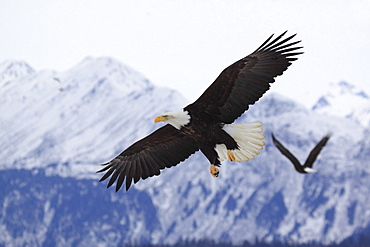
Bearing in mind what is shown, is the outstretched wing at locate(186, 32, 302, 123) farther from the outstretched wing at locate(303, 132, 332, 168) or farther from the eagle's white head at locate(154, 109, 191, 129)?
the outstretched wing at locate(303, 132, 332, 168)

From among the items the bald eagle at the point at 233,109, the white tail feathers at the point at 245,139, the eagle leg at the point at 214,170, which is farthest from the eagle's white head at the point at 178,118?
the eagle leg at the point at 214,170

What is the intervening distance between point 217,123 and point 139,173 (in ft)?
4.98

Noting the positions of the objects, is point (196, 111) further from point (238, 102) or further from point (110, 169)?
point (110, 169)

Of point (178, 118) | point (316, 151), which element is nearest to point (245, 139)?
point (178, 118)

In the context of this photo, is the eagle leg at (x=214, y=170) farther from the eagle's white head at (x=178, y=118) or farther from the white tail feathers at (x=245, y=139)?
the eagle's white head at (x=178, y=118)

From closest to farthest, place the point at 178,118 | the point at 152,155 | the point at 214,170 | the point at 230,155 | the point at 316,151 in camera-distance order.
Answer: the point at 178,118 < the point at 214,170 < the point at 230,155 < the point at 152,155 < the point at 316,151

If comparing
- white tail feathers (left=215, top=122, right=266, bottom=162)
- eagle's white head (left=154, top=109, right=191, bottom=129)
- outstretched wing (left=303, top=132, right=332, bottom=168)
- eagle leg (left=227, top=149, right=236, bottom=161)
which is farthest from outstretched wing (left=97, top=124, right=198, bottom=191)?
outstretched wing (left=303, top=132, right=332, bottom=168)

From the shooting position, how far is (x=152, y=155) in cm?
746

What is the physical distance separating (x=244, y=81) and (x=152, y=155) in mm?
1849

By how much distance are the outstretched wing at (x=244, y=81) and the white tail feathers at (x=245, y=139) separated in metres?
0.14

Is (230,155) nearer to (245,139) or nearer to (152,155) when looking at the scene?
(245,139)

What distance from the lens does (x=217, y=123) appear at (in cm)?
638

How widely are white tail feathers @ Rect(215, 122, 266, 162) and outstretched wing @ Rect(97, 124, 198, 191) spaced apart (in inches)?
32.1

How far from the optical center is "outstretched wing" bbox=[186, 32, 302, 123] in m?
5.96
